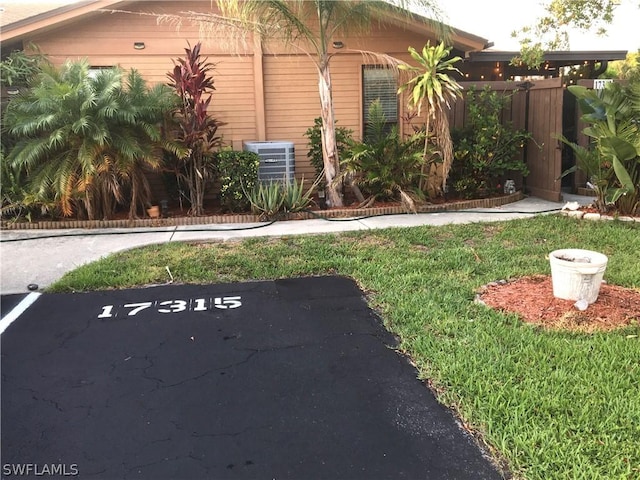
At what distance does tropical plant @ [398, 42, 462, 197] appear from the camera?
27.5 ft

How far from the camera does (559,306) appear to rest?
4.43 metres

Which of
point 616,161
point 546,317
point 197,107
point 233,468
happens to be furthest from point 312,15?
point 233,468

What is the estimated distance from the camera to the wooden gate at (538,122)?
30.0 ft

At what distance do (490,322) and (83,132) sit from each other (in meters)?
6.08

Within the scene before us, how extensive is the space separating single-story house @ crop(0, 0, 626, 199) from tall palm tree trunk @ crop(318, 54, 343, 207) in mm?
1174

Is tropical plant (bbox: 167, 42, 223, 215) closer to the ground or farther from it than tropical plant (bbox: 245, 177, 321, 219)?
farther from it

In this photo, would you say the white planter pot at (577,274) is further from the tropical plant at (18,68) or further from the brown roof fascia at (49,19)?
the tropical plant at (18,68)

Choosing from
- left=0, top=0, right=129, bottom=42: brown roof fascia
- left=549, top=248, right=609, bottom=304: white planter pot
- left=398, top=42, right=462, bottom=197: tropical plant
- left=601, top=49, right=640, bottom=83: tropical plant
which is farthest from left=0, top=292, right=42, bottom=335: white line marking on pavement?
left=601, top=49, right=640, bottom=83: tropical plant

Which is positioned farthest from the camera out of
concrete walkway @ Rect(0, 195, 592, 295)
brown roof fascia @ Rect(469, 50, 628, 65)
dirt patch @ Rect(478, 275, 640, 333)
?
brown roof fascia @ Rect(469, 50, 628, 65)

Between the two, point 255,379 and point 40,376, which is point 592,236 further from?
point 40,376

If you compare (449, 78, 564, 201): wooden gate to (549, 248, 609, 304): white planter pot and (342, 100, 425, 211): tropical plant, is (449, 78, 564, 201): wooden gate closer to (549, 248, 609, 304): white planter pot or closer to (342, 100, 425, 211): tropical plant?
(342, 100, 425, 211): tropical plant

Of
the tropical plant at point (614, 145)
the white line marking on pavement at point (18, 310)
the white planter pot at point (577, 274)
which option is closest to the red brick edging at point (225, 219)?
the tropical plant at point (614, 145)

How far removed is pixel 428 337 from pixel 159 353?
6.44 feet

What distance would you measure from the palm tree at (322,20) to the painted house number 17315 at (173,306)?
4.35m
